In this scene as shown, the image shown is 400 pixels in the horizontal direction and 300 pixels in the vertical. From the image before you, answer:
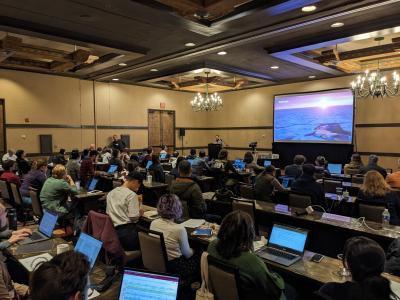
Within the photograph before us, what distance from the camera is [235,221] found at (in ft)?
7.18

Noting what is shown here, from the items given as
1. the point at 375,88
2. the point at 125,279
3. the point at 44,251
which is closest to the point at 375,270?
the point at 125,279

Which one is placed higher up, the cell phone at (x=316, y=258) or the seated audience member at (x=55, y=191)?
the seated audience member at (x=55, y=191)

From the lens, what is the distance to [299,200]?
4.51 metres

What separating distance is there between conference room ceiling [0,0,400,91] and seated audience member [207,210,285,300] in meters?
3.55

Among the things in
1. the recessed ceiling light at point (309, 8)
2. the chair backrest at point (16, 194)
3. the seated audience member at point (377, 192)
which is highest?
the recessed ceiling light at point (309, 8)

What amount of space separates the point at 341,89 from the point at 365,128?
5.08 feet

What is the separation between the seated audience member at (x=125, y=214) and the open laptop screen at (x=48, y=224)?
0.63 metres

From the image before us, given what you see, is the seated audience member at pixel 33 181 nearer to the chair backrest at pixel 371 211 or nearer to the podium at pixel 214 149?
the chair backrest at pixel 371 211

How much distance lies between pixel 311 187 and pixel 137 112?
9444 mm

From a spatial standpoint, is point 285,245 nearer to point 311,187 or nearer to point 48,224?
point 311,187

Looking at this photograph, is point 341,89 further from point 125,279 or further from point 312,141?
point 125,279

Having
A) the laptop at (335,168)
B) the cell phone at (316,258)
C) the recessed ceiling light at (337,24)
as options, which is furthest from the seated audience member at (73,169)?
the laptop at (335,168)

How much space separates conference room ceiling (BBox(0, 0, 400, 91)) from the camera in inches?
192

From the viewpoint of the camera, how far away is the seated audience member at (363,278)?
1.59 meters
